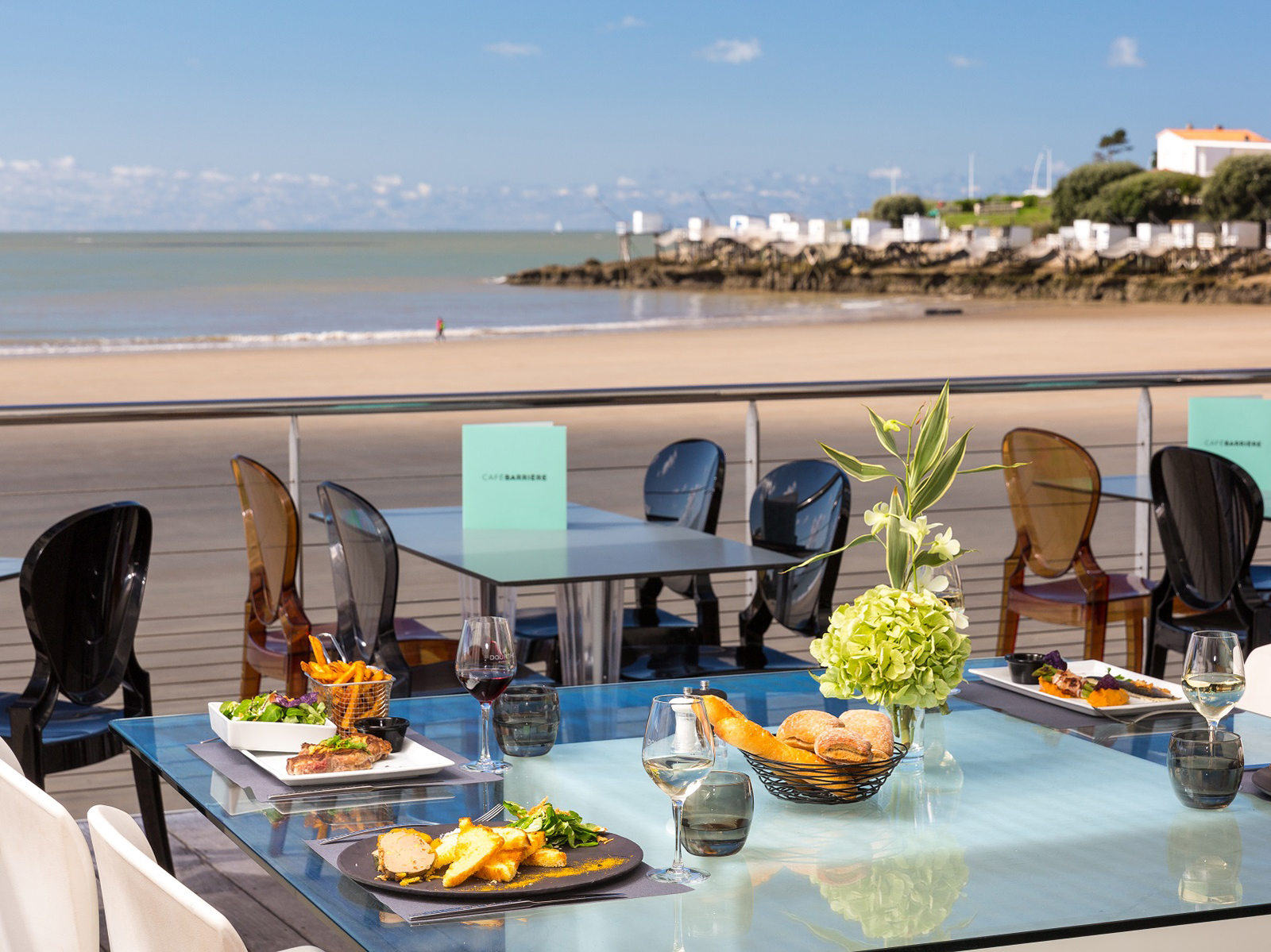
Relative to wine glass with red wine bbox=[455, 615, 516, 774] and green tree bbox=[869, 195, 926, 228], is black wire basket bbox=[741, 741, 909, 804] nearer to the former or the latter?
wine glass with red wine bbox=[455, 615, 516, 774]

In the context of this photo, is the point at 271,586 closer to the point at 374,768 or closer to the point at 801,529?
the point at 801,529

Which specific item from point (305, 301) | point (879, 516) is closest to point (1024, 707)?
point (879, 516)

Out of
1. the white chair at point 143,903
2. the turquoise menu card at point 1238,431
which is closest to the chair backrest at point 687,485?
the turquoise menu card at point 1238,431

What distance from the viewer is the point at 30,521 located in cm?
930

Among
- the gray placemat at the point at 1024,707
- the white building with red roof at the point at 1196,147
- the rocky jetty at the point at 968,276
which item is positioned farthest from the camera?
the white building with red roof at the point at 1196,147

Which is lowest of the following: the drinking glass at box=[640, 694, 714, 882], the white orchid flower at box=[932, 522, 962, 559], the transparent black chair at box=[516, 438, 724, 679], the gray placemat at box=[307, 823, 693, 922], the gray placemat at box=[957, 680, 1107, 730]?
the transparent black chair at box=[516, 438, 724, 679]

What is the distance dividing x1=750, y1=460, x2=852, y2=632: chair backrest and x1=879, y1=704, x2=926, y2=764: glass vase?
1820 millimetres

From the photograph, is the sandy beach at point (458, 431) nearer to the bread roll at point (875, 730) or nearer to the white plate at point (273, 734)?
the white plate at point (273, 734)

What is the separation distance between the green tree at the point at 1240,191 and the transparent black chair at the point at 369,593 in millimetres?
60442

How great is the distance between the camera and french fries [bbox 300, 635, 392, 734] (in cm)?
192

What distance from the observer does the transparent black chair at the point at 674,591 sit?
3.96m

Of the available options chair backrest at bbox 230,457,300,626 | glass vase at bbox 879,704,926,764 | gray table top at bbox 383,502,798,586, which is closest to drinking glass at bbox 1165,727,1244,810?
glass vase at bbox 879,704,926,764

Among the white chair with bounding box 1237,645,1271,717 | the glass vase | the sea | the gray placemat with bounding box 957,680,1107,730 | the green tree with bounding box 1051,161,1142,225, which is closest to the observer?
the glass vase

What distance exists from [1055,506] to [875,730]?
2.91 metres
